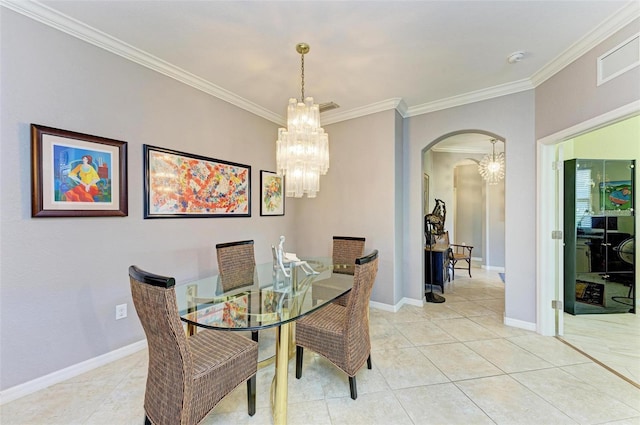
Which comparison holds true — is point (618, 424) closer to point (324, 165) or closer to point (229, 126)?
point (324, 165)

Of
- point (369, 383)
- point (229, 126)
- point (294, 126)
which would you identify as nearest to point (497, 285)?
point (369, 383)

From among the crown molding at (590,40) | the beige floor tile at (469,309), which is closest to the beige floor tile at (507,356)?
the beige floor tile at (469,309)

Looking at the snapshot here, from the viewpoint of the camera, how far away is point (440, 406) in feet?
5.63

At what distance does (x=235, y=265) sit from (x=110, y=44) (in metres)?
2.15

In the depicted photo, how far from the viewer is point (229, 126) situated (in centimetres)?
319

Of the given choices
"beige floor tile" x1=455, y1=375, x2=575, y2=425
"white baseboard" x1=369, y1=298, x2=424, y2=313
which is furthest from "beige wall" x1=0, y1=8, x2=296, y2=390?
"beige floor tile" x1=455, y1=375, x2=575, y2=425

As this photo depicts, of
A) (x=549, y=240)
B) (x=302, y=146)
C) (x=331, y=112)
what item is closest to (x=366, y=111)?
(x=331, y=112)

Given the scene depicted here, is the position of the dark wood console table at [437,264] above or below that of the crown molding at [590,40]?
below

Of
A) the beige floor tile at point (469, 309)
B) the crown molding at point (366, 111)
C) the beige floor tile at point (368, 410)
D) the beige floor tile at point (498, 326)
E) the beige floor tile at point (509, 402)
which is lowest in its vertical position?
the beige floor tile at point (469, 309)

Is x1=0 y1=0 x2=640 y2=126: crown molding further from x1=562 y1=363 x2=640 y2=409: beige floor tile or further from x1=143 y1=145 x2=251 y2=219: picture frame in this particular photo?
x1=562 y1=363 x2=640 y2=409: beige floor tile

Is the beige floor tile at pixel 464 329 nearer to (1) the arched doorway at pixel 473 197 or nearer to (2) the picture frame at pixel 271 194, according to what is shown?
(2) the picture frame at pixel 271 194

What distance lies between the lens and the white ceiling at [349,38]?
1822 mm

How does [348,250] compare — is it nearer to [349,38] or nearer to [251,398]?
[251,398]

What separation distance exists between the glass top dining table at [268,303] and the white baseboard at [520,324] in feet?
6.69
